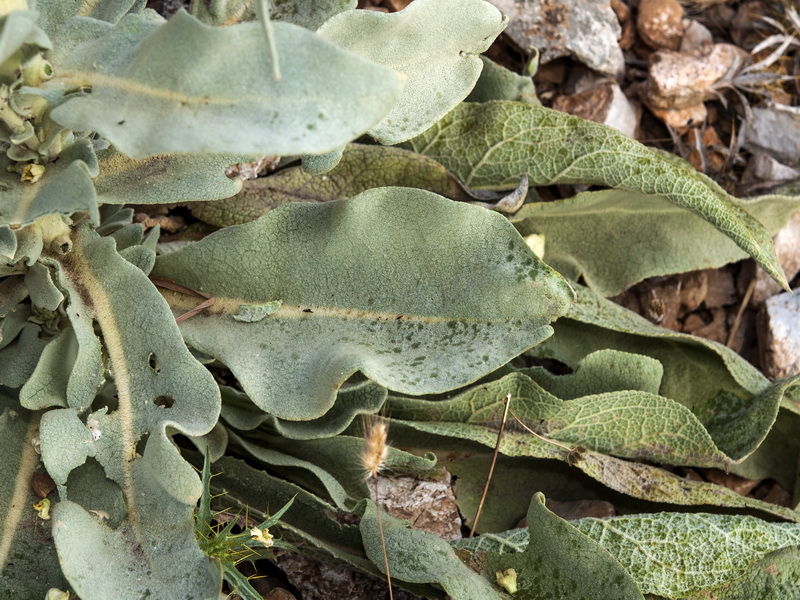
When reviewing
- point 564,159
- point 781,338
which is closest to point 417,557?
point 564,159

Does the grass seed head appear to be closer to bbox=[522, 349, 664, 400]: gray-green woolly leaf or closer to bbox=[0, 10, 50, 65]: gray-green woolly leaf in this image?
bbox=[522, 349, 664, 400]: gray-green woolly leaf

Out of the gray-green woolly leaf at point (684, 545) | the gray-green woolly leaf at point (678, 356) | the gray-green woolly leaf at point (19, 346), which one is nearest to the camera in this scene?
the gray-green woolly leaf at point (19, 346)

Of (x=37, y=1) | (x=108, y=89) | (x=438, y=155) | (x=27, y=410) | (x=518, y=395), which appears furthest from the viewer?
(x=438, y=155)

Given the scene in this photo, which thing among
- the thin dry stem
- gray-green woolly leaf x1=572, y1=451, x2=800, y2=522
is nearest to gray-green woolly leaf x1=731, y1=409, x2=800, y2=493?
gray-green woolly leaf x1=572, y1=451, x2=800, y2=522

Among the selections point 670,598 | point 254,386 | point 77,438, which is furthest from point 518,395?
point 77,438

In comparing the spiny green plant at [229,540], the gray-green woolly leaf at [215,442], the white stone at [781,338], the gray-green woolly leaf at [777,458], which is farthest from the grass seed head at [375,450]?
the white stone at [781,338]

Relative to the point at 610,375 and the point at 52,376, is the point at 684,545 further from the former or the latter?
the point at 52,376

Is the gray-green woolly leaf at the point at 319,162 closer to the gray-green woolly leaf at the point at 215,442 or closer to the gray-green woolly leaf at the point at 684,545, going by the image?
the gray-green woolly leaf at the point at 215,442

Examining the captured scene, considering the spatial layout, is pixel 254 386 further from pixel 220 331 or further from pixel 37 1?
pixel 37 1
